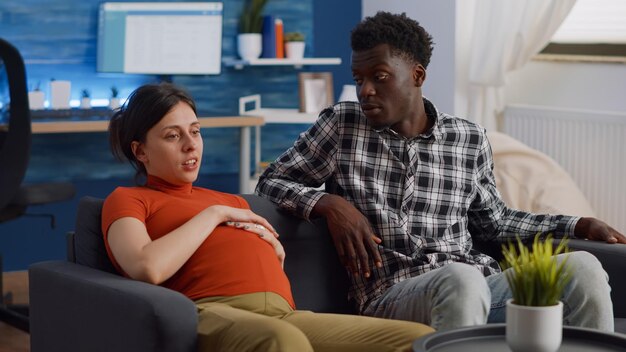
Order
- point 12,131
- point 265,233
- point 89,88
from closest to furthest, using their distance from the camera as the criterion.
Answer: point 265,233, point 12,131, point 89,88

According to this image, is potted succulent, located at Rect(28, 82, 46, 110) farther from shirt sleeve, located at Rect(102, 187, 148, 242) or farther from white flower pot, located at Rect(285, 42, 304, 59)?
shirt sleeve, located at Rect(102, 187, 148, 242)

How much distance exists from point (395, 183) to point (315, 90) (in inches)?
102

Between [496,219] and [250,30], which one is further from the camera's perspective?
[250,30]

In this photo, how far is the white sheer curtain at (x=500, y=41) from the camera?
4.63m

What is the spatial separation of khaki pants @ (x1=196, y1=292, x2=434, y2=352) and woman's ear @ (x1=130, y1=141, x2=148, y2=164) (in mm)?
385

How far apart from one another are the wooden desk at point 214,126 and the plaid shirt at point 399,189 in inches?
67.4

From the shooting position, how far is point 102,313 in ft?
7.07

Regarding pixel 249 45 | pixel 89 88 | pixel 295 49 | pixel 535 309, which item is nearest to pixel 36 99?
pixel 89 88

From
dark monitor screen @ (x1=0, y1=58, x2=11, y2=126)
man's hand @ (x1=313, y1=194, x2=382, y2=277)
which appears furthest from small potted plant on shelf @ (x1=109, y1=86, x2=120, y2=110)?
man's hand @ (x1=313, y1=194, x2=382, y2=277)

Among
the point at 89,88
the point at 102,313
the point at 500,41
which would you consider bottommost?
the point at 102,313

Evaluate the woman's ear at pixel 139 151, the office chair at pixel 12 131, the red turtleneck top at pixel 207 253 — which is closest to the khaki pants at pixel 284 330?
the red turtleneck top at pixel 207 253

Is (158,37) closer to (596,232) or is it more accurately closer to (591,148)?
(591,148)

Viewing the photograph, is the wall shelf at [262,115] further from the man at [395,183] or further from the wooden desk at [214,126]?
the man at [395,183]

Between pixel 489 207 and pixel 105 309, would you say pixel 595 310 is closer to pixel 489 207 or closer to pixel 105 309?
pixel 489 207
